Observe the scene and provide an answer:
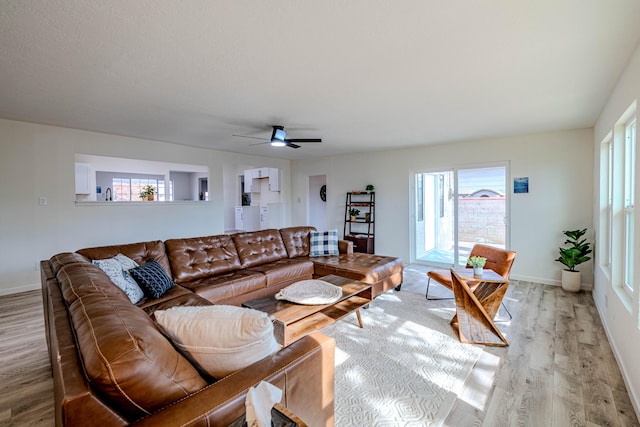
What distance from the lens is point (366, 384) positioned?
81.8 inches

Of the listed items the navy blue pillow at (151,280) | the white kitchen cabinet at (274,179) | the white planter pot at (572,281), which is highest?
the white kitchen cabinet at (274,179)

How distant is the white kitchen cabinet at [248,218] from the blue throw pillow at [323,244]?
220 inches

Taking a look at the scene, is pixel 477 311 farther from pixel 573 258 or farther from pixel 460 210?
pixel 460 210

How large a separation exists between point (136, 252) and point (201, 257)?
650mm

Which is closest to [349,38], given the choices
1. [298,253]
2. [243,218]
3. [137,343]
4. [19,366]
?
[137,343]

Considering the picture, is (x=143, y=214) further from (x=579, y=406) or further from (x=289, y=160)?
(x=579, y=406)

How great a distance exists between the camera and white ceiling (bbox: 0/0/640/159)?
167 centimetres

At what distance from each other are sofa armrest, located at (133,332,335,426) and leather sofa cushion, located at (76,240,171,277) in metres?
2.33

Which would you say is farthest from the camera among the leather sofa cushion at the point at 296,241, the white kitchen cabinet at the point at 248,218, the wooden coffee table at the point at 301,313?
the white kitchen cabinet at the point at 248,218

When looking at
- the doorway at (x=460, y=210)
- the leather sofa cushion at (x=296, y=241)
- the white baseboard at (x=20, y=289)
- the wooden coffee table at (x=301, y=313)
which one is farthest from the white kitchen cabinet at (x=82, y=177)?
the doorway at (x=460, y=210)

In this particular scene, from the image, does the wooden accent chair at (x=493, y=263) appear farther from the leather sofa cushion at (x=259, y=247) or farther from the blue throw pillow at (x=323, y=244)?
the leather sofa cushion at (x=259, y=247)

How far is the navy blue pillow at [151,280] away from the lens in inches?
99.7

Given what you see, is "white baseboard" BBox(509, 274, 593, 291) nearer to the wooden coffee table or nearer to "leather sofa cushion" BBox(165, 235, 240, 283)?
the wooden coffee table

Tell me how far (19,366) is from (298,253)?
299 centimetres
